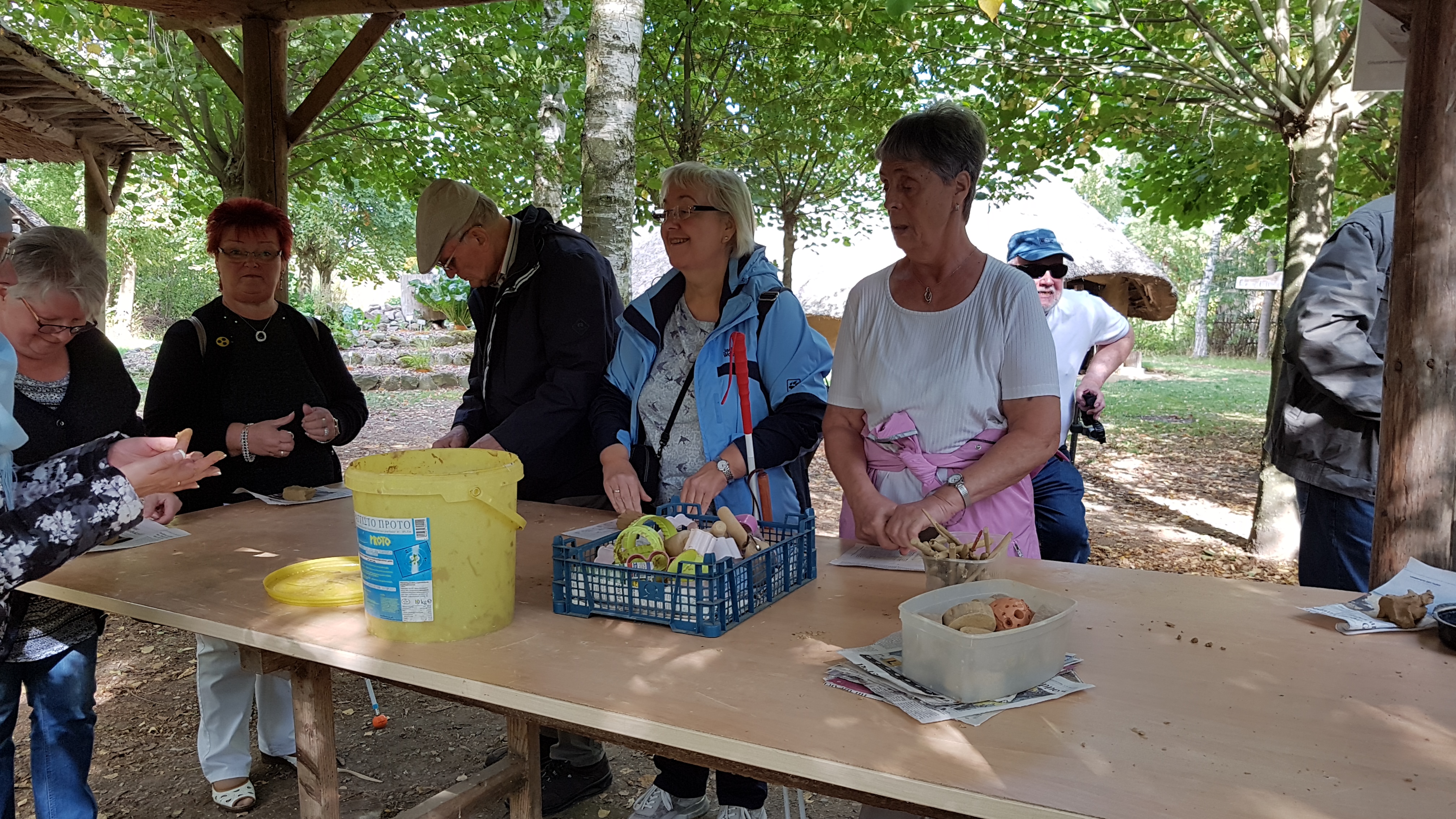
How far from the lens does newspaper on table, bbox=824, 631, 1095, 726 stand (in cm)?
136

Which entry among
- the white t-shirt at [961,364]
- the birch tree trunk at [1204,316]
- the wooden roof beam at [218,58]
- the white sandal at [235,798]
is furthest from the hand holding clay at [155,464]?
the birch tree trunk at [1204,316]

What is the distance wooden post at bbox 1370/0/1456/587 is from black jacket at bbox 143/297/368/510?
10.7 ft

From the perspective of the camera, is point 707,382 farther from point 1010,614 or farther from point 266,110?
point 266,110

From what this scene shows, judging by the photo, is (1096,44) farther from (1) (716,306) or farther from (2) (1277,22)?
(1) (716,306)

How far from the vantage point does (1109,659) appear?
5.21 feet

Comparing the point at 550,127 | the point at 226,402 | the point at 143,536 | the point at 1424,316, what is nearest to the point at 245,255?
the point at 226,402

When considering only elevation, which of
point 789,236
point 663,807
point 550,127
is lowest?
point 663,807

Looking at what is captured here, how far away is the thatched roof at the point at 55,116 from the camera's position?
211 inches

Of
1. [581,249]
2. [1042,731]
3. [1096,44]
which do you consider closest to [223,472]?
[581,249]

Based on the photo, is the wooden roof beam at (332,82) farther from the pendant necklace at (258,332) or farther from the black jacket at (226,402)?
the pendant necklace at (258,332)

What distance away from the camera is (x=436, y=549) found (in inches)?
64.8

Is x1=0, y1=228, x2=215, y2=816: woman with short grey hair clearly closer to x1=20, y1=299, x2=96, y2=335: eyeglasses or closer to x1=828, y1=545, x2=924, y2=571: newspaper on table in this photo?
x1=20, y1=299, x2=96, y2=335: eyeglasses

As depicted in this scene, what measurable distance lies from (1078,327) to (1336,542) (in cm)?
147

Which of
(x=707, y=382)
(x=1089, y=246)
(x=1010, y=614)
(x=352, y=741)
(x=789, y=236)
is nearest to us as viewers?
(x=1010, y=614)
